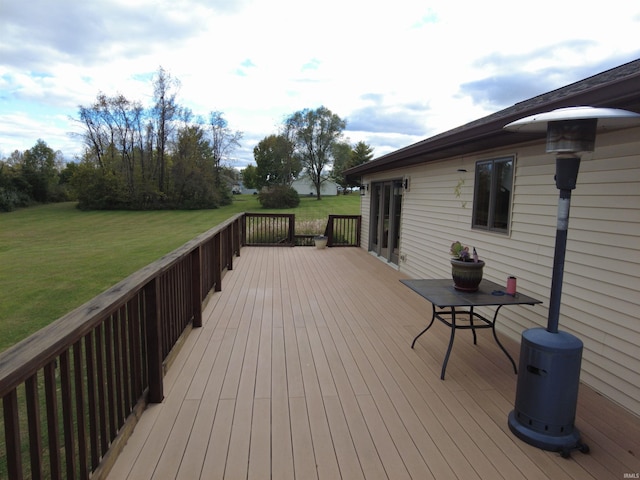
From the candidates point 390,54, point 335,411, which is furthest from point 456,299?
point 390,54

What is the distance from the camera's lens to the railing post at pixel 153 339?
228 centimetres

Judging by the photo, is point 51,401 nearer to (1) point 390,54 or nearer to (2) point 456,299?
(2) point 456,299

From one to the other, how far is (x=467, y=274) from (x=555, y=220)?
98cm

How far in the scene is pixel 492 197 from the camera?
413 centimetres

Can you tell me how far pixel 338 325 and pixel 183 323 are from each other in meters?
1.55

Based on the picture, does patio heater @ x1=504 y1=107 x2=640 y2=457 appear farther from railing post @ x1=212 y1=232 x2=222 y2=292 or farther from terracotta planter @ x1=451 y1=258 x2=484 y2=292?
railing post @ x1=212 y1=232 x2=222 y2=292

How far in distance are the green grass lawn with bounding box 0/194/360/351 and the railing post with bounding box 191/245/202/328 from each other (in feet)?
8.16

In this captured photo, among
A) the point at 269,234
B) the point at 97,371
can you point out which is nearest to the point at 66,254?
the point at 269,234

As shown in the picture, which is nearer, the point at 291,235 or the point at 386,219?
the point at 386,219

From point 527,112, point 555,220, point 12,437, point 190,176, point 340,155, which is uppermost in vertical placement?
point 340,155

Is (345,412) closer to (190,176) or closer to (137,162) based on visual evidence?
(190,176)

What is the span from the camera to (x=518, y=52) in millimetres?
6680

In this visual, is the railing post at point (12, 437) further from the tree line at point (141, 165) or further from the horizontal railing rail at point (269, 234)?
the tree line at point (141, 165)

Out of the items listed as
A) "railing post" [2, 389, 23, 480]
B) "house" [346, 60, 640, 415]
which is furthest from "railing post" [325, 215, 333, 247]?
Result: "railing post" [2, 389, 23, 480]
